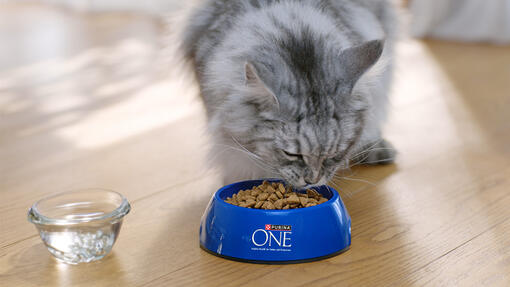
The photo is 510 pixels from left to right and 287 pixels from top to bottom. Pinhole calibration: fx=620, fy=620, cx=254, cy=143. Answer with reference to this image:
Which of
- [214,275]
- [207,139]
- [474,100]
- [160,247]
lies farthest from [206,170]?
[474,100]

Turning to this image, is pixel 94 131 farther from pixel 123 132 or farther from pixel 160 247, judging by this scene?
pixel 160 247

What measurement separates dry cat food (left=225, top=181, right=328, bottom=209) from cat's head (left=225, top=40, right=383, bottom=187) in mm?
42

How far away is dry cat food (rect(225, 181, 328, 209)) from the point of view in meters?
1.53


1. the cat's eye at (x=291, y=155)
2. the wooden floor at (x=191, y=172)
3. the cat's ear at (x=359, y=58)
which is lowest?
the wooden floor at (x=191, y=172)

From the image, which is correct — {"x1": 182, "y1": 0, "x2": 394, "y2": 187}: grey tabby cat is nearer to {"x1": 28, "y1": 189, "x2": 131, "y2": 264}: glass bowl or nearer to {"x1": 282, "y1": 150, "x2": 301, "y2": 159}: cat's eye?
{"x1": 282, "y1": 150, "x2": 301, "y2": 159}: cat's eye

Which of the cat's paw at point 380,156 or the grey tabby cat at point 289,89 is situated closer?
the grey tabby cat at point 289,89

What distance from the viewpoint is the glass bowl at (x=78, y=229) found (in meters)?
1.44

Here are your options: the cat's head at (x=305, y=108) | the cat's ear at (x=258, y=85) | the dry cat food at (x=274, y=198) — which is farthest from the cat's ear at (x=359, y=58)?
the dry cat food at (x=274, y=198)

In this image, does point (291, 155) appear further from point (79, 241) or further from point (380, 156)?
point (380, 156)

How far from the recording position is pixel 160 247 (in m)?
1.61

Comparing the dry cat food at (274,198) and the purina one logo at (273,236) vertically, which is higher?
the dry cat food at (274,198)

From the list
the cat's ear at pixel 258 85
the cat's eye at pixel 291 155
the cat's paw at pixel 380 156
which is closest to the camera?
the cat's ear at pixel 258 85

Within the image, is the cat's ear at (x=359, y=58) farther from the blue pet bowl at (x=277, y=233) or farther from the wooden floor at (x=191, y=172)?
the wooden floor at (x=191, y=172)

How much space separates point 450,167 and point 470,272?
0.72 metres
